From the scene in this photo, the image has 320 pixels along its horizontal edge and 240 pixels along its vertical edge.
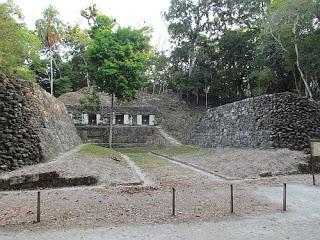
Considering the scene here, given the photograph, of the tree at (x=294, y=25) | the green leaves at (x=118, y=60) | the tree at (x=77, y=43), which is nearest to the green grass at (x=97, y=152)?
the green leaves at (x=118, y=60)

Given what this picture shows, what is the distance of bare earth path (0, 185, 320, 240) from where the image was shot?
17.2 ft

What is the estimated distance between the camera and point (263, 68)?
92.7 ft

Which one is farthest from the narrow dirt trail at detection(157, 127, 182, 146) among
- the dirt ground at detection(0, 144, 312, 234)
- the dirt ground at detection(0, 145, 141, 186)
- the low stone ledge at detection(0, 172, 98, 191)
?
the low stone ledge at detection(0, 172, 98, 191)

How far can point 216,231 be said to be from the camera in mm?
5539

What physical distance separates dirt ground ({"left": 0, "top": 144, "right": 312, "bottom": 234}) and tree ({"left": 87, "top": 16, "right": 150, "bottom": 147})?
15.7m

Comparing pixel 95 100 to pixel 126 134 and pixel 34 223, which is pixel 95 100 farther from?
pixel 34 223

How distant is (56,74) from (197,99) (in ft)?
63.0

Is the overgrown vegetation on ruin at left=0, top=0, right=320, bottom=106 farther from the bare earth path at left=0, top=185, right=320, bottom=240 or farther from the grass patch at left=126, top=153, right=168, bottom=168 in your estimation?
the bare earth path at left=0, top=185, right=320, bottom=240

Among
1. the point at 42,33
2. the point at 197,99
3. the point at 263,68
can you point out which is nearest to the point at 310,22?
the point at 263,68

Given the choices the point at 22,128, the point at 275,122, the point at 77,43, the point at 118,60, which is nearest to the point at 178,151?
the point at 275,122

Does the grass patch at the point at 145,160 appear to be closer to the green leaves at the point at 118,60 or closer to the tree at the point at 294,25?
the green leaves at the point at 118,60

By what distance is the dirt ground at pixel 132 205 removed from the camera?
617cm

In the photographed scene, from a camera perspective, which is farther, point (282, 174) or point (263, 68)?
point (263, 68)

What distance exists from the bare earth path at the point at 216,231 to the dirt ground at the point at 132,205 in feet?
0.88
